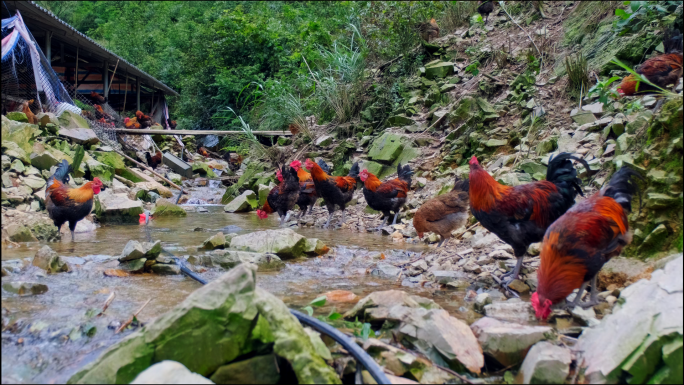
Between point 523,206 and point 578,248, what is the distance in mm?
1076

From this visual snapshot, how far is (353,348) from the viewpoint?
2305mm

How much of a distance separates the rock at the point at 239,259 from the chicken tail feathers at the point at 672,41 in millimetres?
5394

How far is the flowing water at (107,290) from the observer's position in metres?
2.46

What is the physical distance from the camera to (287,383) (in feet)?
7.36

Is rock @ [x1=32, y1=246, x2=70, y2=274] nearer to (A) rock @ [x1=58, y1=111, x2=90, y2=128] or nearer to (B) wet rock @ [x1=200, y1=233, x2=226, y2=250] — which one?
(B) wet rock @ [x1=200, y1=233, x2=226, y2=250]

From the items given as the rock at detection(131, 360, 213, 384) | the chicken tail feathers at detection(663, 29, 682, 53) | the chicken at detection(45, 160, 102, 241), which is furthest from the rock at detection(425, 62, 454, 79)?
the rock at detection(131, 360, 213, 384)

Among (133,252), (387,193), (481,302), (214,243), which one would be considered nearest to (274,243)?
(214,243)

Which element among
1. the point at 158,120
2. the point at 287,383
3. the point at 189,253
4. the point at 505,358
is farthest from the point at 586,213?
the point at 158,120

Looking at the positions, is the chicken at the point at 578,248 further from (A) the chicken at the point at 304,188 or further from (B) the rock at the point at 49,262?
(A) the chicken at the point at 304,188

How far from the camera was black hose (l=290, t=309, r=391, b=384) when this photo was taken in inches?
82.1

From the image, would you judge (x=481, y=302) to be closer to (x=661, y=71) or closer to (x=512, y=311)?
(x=512, y=311)

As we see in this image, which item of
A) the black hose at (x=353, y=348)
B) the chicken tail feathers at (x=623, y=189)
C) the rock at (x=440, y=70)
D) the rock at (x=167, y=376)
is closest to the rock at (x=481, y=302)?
the chicken tail feathers at (x=623, y=189)

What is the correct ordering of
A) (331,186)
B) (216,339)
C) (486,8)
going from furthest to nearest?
(486,8), (331,186), (216,339)

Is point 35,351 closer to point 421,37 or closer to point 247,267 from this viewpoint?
point 247,267
